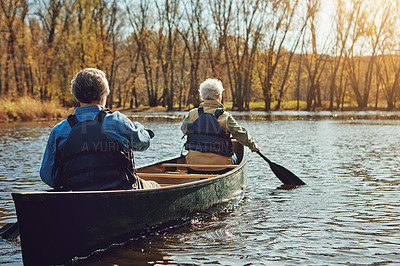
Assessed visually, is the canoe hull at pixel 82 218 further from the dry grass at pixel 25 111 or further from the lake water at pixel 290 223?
the dry grass at pixel 25 111

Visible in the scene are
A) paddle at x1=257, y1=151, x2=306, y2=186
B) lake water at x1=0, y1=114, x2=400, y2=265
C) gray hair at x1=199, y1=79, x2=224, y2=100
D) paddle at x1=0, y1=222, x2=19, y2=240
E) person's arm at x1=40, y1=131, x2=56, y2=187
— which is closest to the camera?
person's arm at x1=40, y1=131, x2=56, y2=187

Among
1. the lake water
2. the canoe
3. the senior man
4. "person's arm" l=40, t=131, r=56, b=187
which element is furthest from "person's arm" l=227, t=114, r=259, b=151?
"person's arm" l=40, t=131, r=56, b=187

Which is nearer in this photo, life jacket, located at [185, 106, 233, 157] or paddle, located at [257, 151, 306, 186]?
life jacket, located at [185, 106, 233, 157]

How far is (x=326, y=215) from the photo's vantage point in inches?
237

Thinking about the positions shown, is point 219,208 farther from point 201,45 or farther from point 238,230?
Result: point 201,45

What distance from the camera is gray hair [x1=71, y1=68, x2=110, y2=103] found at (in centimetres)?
404

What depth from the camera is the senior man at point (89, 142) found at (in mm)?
4102

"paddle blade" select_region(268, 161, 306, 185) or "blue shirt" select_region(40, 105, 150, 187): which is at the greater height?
"blue shirt" select_region(40, 105, 150, 187)

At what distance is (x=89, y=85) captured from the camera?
4070mm

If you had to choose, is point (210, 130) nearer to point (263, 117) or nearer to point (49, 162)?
point (49, 162)

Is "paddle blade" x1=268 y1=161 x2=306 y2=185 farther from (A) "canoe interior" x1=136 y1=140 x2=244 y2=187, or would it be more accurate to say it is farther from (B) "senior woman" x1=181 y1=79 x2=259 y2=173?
(A) "canoe interior" x1=136 y1=140 x2=244 y2=187

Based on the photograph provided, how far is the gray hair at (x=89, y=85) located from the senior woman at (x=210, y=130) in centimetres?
239

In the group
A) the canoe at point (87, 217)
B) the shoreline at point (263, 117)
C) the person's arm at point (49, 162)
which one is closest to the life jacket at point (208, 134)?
the canoe at point (87, 217)

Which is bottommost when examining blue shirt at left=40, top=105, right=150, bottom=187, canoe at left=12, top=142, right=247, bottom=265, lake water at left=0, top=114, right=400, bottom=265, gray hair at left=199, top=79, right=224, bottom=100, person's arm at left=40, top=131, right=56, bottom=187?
lake water at left=0, top=114, right=400, bottom=265
